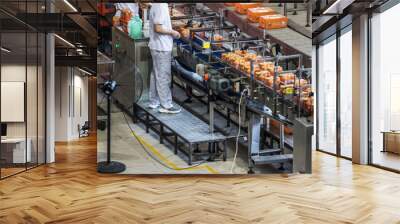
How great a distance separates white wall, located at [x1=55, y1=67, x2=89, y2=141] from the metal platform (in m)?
8.66

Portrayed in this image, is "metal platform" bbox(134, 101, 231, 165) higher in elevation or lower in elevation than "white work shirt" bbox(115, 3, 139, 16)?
lower

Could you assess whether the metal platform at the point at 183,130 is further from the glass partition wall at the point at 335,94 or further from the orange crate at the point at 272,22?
the glass partition wall at the point at 335,94

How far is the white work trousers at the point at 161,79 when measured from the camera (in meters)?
5.62

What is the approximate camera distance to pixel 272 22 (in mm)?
5594

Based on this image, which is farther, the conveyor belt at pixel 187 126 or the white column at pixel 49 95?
the white column at pixel 49 95

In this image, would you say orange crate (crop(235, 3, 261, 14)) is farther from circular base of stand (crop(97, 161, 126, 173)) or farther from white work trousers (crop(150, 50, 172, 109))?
circular base of stand (crop(97, 161, 126, 173))

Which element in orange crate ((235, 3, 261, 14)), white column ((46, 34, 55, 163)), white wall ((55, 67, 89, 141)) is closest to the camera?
orange crate ((235, 3, 261, 14))

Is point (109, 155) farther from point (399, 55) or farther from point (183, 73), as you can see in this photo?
point (399, 55)

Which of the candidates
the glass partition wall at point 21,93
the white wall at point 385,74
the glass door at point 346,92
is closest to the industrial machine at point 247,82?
the white wall at point 385,74

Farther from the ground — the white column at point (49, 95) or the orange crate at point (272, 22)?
the orange crate at point (272, 22)

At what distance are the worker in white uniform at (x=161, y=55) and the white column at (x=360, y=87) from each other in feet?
12.2

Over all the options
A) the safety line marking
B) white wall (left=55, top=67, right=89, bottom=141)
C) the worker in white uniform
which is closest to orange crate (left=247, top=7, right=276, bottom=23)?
the worker in white uniform

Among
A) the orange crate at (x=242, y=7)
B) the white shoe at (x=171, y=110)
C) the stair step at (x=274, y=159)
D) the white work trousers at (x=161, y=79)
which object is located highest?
the orange crate at (x=242, y=7)

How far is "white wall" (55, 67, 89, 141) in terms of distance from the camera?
43.7ft
